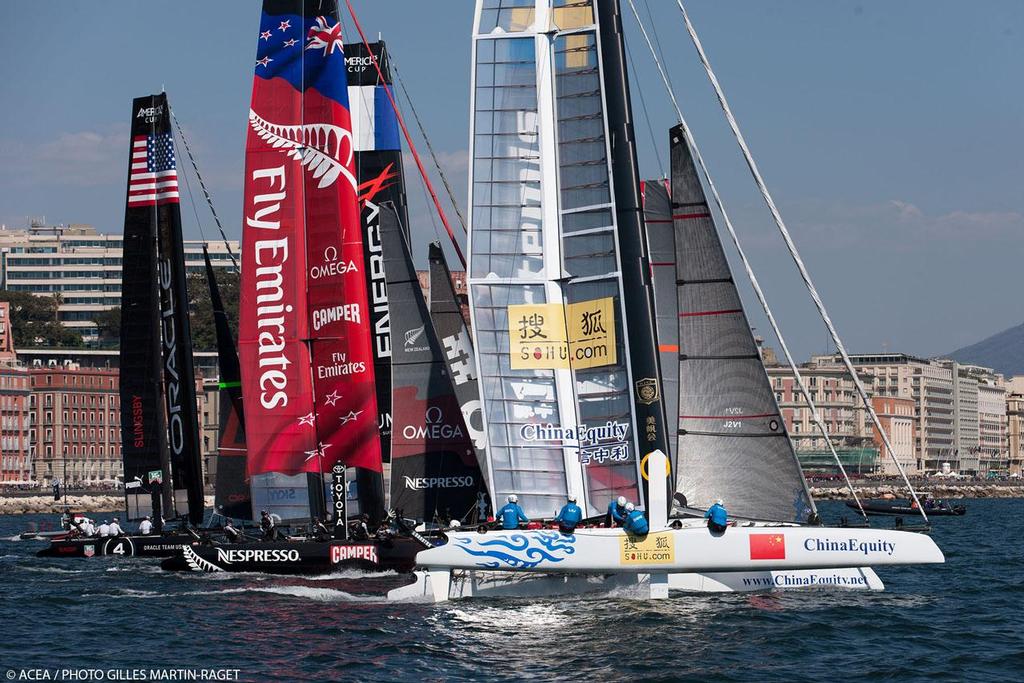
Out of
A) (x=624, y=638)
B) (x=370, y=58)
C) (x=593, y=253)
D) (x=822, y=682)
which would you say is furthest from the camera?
(x=370, y=58)

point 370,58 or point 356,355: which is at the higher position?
point 370,58

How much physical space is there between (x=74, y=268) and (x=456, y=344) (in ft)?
461

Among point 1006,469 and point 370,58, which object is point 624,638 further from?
point 1006,469

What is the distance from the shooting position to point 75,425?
372ft

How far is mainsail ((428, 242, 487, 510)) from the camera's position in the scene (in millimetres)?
28453

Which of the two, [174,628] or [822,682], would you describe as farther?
[174,628]

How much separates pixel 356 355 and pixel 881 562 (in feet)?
37.5

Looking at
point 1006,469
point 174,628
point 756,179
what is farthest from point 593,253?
point 1006,469

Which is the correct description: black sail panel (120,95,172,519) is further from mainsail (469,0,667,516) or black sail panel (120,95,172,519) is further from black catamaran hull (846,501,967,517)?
black catamaran hull (846,501,967,517)

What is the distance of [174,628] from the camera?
800 inches

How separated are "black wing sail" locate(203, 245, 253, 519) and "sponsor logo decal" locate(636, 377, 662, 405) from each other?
37.5 feet

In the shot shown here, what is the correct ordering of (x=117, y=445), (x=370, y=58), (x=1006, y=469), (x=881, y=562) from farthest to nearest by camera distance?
(x=1006, y=469) < (x=117, y=445) < (x=370, y=58) < (x=881, y=562)

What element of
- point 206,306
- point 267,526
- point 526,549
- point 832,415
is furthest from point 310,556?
point 206,306

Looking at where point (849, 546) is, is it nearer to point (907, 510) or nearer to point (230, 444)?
point (230, 444)
